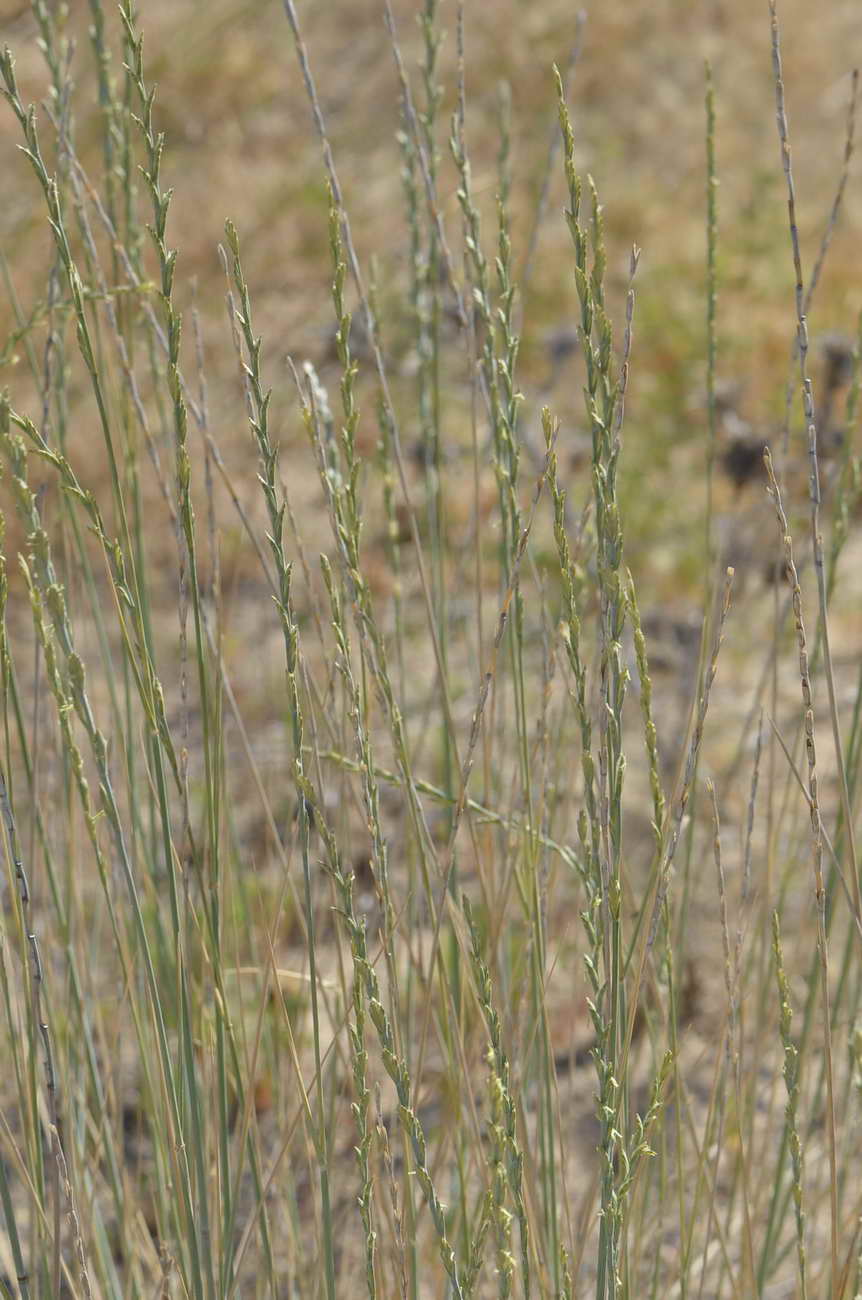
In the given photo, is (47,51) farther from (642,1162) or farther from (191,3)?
(191,3)

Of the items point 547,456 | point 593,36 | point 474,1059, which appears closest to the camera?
point 547,456

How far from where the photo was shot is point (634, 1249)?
0.79 metres

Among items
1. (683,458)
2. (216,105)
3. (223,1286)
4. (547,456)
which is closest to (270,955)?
(223,1286)

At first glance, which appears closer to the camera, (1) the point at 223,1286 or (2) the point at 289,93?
(1) the point at 223,1286

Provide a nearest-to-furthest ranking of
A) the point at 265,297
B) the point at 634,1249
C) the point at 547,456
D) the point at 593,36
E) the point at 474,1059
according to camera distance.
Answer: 1. the point at 547,456
2. the point at 634,1249
3. the point at 474,1059
4. the point at 265,297
5. the point at 593,36

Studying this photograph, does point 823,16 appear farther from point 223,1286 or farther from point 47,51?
point 223,1286

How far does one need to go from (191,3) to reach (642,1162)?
4.85 m

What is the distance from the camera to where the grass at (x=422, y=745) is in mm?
573

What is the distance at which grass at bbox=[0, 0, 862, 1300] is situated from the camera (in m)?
→ 0.57

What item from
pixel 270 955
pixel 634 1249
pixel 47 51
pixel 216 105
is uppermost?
pixel 216 105

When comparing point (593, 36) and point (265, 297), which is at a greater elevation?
point (593, 36)

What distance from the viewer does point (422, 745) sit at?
50.8 inches

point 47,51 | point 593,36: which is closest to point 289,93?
point 593,36

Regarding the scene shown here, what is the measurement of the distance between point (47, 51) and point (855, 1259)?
83cm
